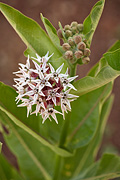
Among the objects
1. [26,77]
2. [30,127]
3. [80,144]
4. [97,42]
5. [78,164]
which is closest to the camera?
[26,77]

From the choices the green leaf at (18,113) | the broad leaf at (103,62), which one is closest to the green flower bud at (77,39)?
the broad leaf at (103,62)

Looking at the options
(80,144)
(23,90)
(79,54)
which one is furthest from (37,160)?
(79,54)

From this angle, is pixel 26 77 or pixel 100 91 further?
pixel 100 91

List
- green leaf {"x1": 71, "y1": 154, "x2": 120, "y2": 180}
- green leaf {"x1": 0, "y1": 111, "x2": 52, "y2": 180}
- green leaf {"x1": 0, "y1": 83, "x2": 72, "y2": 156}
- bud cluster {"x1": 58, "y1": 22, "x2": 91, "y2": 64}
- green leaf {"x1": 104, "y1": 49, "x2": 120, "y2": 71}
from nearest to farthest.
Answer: green leaf {"x1": 104, "y1": 49, "x2": 120, "y2": 71} < bud cluster {"x1": 58, "y1": 22, "x2": 91, "y2": 64} < green leaf {"x1": 0, "y1": 83, "x2": 72, "y2": 156} < green leaf {"x1": 71, "y1": 154, "x2": 120, "y2": 180} < green leaf {"x1": 0, "y1": 111, "x2": 52, "y2": 180}

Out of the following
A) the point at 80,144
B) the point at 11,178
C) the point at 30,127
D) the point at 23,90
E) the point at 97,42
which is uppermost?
the point at 97,42

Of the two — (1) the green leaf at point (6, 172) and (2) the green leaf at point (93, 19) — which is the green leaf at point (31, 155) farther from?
(2) the green leaf at point (93, 19)

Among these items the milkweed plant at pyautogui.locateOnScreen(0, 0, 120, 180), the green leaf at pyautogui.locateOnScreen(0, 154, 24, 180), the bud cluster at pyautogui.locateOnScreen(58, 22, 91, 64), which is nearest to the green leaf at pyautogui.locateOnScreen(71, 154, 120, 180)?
the milkweed plant at pyautogui.locateOnScreen(0, 0, 120, 180)

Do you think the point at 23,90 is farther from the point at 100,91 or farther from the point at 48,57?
the point at 100,91

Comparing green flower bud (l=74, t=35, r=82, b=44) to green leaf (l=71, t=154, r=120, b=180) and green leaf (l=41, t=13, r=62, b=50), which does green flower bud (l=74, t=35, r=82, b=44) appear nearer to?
green leaf (l=41, t=13, r=62, b=50)
